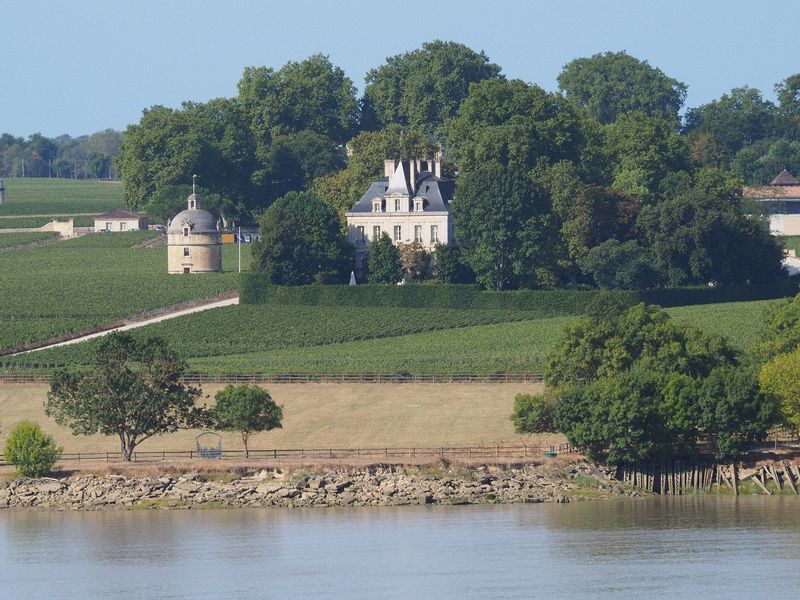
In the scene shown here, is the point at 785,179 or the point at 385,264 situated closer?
the point at 385,264

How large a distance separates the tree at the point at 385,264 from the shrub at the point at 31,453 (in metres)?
52.7

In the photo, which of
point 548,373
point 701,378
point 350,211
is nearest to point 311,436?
point 548,373

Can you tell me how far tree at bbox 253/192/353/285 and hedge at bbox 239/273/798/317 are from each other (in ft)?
5.23

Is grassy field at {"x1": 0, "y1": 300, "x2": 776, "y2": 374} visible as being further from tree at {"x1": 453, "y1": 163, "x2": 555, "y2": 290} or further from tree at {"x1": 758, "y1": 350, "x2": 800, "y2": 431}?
tree at {"x1": 758, "y1": 350, "x2": 800, "y2": 431}

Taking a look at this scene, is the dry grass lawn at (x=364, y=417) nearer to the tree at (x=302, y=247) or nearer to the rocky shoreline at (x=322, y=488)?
the rocky shoreline at (x=322, y=488)

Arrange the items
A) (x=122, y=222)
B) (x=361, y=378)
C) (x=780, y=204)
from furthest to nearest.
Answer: (x=122, y=222), (x=780, y=204), (x=361, y=378)

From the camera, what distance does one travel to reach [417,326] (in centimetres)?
12575

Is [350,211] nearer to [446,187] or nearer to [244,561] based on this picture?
[446,187]

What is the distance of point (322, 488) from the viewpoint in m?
83.6

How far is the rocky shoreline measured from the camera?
8319 centimetres

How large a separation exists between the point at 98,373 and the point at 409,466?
44.9 feet

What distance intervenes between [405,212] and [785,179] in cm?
4695

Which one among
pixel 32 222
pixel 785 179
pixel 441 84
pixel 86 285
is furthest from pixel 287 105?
pixel 86 285

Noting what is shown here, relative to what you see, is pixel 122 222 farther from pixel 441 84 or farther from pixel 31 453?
pixel 31 453
